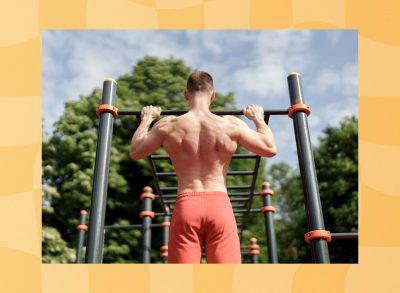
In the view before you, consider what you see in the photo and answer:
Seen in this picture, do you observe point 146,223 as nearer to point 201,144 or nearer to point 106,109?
point 106,109

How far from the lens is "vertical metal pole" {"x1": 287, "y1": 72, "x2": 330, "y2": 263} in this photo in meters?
2.51

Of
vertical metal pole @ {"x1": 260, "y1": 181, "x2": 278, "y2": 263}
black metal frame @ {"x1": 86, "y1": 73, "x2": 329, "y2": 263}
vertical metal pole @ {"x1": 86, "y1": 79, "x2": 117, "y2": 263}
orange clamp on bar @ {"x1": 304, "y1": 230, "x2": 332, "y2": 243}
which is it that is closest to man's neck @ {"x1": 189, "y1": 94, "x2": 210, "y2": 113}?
black metal frame @ {"x1": 86, "y1": 73, "x2": 329, "y2": 263}

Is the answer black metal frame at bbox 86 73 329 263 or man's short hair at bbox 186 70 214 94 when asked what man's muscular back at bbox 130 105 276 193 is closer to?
man's short hair at bbox 186 70 214 94

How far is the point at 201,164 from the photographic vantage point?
2.36m

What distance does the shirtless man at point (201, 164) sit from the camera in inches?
89.2

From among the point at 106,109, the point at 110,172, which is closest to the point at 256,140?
the point at 106,109

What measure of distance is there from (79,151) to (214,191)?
1215cm

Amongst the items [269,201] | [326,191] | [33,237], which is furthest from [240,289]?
[326,191]

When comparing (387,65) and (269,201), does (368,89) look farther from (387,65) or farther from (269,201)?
(269,201)

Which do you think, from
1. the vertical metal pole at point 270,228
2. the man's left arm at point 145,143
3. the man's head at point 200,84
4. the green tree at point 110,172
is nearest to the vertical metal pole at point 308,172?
the man's head at point 200,84

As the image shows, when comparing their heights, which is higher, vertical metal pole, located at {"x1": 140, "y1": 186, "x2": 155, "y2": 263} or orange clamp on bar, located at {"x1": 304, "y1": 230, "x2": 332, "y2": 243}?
vertical metal pole, located at {"x1": 140, "y1": 186, "x2": 155, "y2": 263}

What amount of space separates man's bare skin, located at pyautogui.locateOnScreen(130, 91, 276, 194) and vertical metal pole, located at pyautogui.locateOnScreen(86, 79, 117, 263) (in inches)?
15.0

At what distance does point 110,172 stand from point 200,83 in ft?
38.0

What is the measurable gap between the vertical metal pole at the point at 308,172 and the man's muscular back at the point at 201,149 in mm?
632
